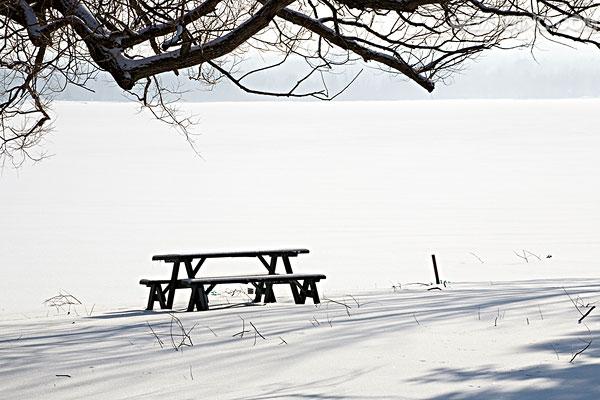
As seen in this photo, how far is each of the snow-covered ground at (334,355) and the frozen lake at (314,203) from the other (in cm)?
423

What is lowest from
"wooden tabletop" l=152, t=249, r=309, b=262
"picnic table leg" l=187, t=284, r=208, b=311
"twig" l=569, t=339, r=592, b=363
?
"twig" l=569, t=339, r=592, b=363

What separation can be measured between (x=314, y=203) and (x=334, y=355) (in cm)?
2032

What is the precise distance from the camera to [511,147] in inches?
1597

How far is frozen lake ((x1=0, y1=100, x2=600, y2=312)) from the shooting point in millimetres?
14922

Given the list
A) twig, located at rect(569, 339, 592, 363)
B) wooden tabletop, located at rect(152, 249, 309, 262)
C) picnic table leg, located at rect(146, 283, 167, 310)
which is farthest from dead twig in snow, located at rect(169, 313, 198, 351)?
picnic table leg, located at rect(146, 283, 167, 310)

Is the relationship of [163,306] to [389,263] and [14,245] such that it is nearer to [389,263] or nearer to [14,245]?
[389,263]

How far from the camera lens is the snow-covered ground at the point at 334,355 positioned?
4.20m

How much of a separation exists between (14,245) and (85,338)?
1256cm

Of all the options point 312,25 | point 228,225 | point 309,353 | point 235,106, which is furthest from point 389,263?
point 235,106

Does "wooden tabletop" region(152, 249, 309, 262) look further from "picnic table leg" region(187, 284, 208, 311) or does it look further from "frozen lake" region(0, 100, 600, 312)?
"frozen lake" region(0, 100, 600, 312)

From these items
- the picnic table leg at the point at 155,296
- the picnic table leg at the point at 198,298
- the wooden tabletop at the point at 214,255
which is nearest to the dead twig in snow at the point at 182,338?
the picnic table leg at the point at 198,298

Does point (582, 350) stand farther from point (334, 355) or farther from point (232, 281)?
point (232, 281)

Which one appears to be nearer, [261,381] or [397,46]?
[261,381]

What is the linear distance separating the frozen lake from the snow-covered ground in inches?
167
